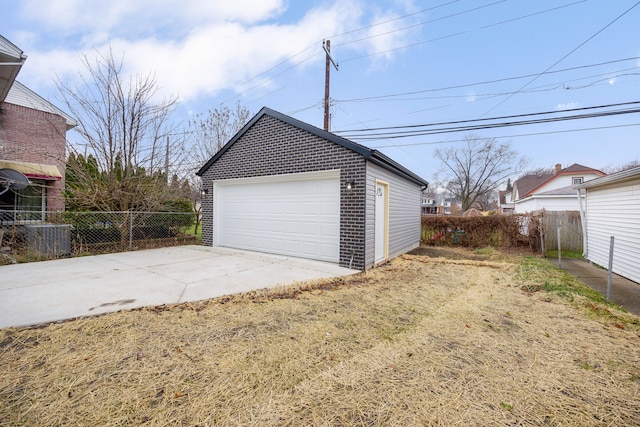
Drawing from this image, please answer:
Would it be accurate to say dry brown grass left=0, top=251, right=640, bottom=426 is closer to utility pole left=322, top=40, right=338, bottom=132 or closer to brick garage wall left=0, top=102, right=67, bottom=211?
utility pole left=322, top=40, right=338, bottom=132

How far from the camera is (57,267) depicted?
19.6 feet

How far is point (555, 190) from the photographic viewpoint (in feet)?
57.0

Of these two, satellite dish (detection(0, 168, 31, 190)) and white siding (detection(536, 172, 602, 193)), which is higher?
white siding (detection(536, 172, 602, 193))

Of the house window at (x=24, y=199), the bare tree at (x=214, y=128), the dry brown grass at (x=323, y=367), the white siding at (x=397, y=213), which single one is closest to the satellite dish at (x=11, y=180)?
the house window at (x=24, y=199)

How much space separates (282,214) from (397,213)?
3567 mm

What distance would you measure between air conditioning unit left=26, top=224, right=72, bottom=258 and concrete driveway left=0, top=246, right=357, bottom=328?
2.29ft

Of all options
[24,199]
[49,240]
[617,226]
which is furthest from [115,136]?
[617,226]

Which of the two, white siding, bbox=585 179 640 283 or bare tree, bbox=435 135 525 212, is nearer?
white siding, bbox=585 179 640 283

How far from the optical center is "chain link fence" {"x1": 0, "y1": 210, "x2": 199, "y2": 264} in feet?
23.1

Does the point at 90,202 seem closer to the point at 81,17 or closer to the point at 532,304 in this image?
the point at 81,17

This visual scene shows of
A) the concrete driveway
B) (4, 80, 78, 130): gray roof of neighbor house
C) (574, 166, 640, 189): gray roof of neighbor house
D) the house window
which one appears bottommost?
the concrete driveway

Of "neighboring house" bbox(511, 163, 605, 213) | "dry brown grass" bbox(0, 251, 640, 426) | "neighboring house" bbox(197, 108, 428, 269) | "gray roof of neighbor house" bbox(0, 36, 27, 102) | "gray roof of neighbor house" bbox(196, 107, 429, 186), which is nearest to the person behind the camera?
"dry brown grass" bbox(0, 251, 640, 426)

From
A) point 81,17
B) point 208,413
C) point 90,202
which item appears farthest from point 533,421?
point 81,17

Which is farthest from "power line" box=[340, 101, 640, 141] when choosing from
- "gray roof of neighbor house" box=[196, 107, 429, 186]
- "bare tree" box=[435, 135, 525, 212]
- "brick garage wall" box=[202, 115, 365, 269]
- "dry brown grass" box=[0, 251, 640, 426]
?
"bare tree" box=[435, 135, 525, 212]
